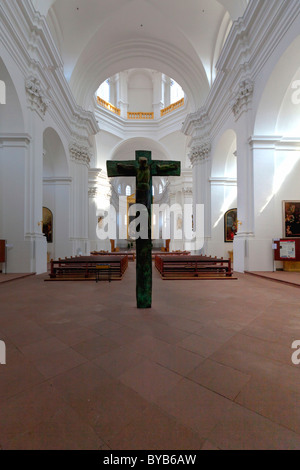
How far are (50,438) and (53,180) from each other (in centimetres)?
1247

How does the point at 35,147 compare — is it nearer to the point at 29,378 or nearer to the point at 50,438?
the point at 29,378

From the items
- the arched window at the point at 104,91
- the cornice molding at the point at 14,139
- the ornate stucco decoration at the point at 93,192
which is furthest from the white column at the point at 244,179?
the arched window at the point at 104,91

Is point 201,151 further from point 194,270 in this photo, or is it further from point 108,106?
point 108,106

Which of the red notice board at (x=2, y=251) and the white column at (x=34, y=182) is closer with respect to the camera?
the red notice board at (x=2, y=251)

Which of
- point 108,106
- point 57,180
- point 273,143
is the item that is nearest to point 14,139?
point 57,180

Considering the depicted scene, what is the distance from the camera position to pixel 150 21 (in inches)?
465

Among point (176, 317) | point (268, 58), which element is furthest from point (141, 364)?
point (268, 58)

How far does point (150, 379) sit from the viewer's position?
1.70 metres

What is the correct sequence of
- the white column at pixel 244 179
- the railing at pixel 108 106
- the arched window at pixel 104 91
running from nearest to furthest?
the white column at pixel 244 179, the railing at pixel 108 106, the arched window at pixel 104 91

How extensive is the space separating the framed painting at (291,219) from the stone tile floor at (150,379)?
494 centimetres

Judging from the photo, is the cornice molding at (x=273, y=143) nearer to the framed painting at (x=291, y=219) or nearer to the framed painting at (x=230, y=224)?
the framed painting at (x=291, y=219)

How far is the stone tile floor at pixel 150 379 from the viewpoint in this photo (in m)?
1.20

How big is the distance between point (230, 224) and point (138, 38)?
12.4m

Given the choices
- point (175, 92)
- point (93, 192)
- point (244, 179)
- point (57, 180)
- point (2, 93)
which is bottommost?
point (244, 179)
